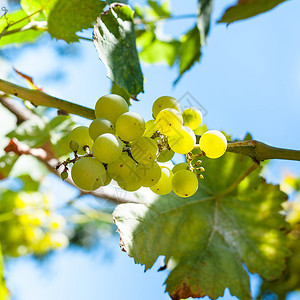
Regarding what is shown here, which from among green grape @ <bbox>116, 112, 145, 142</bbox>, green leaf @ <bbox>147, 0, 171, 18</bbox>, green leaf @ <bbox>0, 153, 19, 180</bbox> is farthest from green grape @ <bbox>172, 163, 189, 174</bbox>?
green leaf @ <bbox>147, 0, 171, 18</bbox>

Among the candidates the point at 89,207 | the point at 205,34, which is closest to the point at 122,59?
the point at 205,34

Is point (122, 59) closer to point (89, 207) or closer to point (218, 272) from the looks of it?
point (218, 272)

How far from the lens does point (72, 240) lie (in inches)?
91.2

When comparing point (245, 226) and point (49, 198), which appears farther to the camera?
point (49, 198)

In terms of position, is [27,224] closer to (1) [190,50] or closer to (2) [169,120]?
(1) [190,50]

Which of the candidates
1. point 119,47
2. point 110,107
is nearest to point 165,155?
point 110,107

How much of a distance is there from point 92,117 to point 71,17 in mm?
345

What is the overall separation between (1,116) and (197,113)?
0.80 metres

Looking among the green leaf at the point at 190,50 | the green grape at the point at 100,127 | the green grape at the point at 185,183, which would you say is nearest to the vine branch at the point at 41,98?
the green grape at the point at 100,127

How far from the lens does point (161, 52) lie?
1.70 meters

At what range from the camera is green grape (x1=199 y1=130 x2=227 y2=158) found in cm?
64

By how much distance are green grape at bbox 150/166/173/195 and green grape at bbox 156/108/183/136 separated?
92 millimetres

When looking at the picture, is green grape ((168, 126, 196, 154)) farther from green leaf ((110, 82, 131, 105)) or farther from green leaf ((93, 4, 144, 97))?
green leaf ((110, 82, 131, 105))

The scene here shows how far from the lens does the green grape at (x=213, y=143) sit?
64 cm
